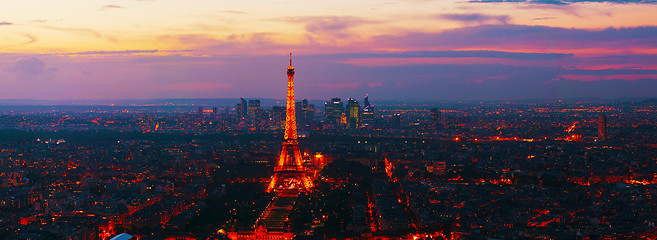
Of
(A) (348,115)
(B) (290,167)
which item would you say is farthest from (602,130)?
(B) (290,167)

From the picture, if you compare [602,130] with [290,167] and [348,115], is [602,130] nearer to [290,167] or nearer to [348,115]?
[348,115]

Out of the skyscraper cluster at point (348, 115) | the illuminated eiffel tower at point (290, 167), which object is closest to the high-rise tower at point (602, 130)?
the skyscraper cluster at point (348, 115)

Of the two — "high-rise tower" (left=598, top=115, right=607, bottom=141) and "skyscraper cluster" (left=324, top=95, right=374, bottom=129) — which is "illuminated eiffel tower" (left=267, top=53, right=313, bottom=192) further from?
"skyscraper cluster" (left=324, top=95, right=374, bottom=129)

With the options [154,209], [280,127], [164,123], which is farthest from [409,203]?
[164,123]

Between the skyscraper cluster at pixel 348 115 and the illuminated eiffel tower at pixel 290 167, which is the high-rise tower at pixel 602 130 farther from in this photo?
the illuminated eiffel tower at pixel 290 167

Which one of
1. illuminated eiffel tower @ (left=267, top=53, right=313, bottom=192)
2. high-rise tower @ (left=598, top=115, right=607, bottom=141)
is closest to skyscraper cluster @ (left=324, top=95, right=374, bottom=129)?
high-rise tower @ (left=598, top=115, right=607, bottom=141)

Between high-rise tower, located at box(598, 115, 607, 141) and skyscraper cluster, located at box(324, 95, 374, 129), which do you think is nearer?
high-rise tower, located at box(598, 115, 607, 141)

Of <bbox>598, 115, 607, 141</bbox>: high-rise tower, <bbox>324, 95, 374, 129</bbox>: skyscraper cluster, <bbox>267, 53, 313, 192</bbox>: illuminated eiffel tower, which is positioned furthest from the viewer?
<bbox>324, 95, 374, 129</bbox>: skyscraper cluster

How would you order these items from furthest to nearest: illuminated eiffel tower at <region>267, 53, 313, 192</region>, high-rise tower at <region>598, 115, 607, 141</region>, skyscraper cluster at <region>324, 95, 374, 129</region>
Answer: skyscraper cluster at <region>324, 95, 374, 129</region>
high-rise tower at <region>598, 115, 607, 141</region>
illuminated eiffel tower at <region>267, 53, 313, 192</region>
